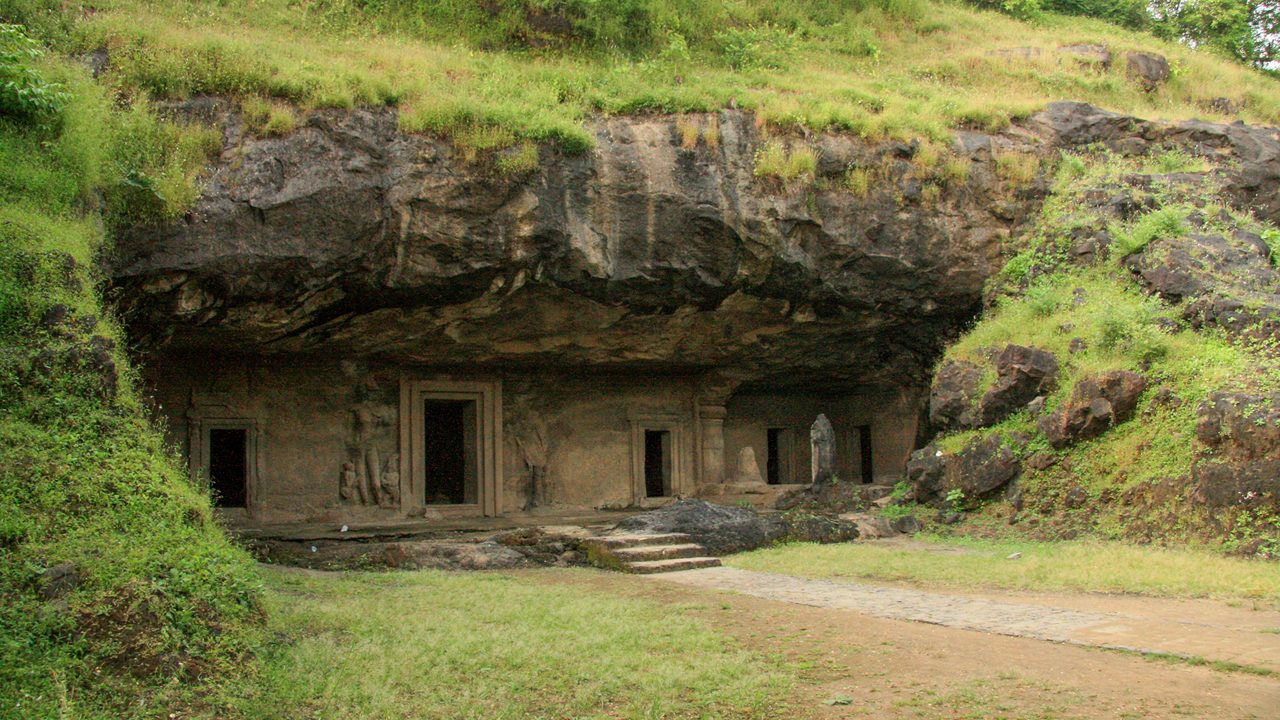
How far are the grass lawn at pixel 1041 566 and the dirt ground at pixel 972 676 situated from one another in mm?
851

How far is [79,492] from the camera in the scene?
21.5 feet

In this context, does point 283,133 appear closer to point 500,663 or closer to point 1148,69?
point 500,663

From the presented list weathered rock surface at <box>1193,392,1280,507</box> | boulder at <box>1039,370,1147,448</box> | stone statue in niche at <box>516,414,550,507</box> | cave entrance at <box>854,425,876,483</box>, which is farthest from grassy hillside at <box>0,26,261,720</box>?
cave entrance at <box>854,425,876,483</box>

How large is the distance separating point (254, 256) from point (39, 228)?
3.43 meters

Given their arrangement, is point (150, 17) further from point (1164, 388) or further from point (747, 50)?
point (1164, 388)

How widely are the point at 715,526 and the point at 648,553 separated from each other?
49.1 inches

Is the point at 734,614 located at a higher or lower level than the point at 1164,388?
lower

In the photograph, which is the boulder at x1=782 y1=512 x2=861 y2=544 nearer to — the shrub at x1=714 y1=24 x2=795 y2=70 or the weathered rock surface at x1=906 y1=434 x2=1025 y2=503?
the weathered rock surface at x1=906 y1=434 x2=1025 y2=503

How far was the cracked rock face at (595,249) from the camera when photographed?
39.9ft

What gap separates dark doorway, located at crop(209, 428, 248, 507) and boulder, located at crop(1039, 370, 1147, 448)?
12.8 meters

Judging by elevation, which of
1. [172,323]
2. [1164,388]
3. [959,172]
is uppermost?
[959,172]

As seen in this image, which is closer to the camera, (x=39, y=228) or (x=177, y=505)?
(x=177, y=505)

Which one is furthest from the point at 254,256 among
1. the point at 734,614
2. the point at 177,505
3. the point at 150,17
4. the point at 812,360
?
the point at 812,360

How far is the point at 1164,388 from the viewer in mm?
12078
